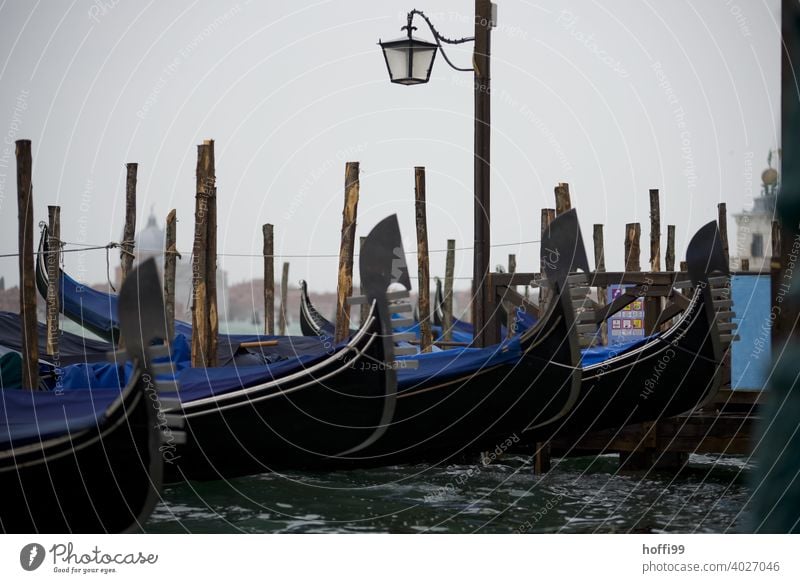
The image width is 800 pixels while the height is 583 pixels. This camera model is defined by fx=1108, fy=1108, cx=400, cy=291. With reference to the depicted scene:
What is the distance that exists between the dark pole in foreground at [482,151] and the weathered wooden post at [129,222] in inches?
137

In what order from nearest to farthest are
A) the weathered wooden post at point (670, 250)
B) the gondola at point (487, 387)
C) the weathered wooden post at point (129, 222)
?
1. the gondola at point (487, 387)
2. the weathered wooden post at point (129, 222)
3. the weathered wooden post at point (670, 250)

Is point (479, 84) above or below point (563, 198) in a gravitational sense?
above

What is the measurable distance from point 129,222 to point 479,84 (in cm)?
397

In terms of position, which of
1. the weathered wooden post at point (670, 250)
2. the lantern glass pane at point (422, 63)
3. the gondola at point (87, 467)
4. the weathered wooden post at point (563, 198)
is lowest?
the gondola at point (87, 467)

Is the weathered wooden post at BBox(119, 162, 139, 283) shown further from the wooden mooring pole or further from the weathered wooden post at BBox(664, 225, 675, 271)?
the weathered wooden post at BBox(664, 225, 675, 271)

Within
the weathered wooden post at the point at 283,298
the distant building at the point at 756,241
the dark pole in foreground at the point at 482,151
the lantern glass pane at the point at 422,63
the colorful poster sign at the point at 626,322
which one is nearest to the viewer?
the lantern glass pane at the point at 422,63

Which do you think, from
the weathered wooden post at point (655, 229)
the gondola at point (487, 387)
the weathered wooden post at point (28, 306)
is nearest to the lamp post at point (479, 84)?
the gondola at point (487, 387)

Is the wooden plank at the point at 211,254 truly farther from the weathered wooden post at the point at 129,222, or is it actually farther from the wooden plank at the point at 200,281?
the weathered wooden post at the point at 129,222

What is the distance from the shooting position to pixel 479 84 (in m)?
6.00

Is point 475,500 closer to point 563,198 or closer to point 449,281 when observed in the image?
point 563,198

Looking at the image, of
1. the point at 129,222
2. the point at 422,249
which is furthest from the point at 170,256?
the point at 422,249

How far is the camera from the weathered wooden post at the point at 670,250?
12414 millimetres
